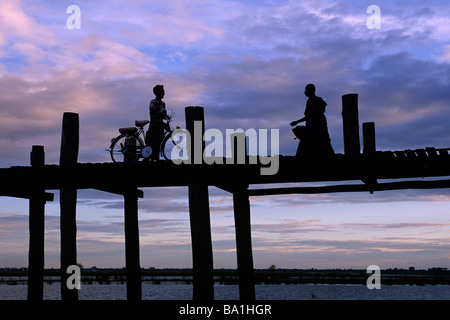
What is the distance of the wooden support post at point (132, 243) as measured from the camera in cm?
1390

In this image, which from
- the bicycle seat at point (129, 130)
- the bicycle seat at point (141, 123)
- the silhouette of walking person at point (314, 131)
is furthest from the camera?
the bicycle seat at point (141, 123)

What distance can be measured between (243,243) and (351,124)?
400 cm

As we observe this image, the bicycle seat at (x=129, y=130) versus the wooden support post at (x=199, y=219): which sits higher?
the bicycle seat at (x=129, y=130)

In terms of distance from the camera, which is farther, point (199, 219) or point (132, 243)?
point (132, 243)

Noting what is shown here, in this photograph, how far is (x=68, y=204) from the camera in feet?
38.4

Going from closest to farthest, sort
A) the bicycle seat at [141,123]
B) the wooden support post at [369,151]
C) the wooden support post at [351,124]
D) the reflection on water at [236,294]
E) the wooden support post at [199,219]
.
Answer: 1. the wooden support post at [199,219]
2. the wooden support post at [369,151]
3. the wooden support post at [351,124]
4. the bicycle seat at [141,123]
5. the reflection on water at [236,294]

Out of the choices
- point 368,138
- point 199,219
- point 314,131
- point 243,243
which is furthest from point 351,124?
→ point 243,243

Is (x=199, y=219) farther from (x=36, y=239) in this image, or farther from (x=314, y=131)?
(x=36, y=239)

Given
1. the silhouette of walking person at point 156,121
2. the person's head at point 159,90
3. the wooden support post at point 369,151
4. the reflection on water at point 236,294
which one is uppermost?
the person's head at point 159,90

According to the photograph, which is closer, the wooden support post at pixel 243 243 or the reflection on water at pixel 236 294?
the wooden support post at pixel 243 243

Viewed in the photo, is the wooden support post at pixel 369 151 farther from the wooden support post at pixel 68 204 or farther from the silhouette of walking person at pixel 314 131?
the wooden support post at pixel 68 204

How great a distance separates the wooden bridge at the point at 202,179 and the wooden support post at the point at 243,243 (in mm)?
23

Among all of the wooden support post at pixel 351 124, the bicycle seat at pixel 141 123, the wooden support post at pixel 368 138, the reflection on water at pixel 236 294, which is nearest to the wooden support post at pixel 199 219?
the wooden support post at pixel 351 124
